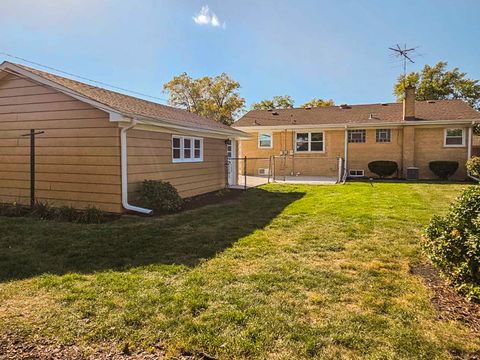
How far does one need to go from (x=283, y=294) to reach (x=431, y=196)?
29.4ft

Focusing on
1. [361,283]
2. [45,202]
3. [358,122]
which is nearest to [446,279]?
[361,283]

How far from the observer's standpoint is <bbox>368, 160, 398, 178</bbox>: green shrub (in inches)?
666

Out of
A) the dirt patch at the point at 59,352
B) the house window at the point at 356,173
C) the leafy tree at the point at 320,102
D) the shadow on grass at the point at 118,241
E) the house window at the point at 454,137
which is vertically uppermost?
the leafy tree at the point at 320,102

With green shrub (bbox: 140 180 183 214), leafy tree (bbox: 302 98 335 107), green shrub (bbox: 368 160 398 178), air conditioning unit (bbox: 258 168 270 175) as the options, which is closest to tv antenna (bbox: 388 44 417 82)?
green shrub (bbox: 368 160 398 178)

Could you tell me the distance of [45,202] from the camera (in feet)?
26.7

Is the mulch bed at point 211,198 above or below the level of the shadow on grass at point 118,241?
above

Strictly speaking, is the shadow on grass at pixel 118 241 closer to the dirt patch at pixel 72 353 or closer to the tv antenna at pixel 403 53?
the dirt patch at pixel 72 353

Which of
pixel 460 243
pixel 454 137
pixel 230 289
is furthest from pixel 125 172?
pixel 454 137

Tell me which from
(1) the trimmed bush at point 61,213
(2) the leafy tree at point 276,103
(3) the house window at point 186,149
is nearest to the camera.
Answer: (1) the trimmed bush at point 61,213

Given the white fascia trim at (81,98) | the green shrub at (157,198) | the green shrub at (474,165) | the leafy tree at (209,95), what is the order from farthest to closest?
the leafy tree at (209,95), the green shrub at (474,165), the green shrub at (157,198), the white fascia trim at (81,98)

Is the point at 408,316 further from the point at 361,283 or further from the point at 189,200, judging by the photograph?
the point at 189,200

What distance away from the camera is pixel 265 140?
2012 centimetres

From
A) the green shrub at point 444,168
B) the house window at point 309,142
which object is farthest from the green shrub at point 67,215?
the green shrub at point 444,168

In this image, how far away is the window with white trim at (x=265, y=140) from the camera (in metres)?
20.0
